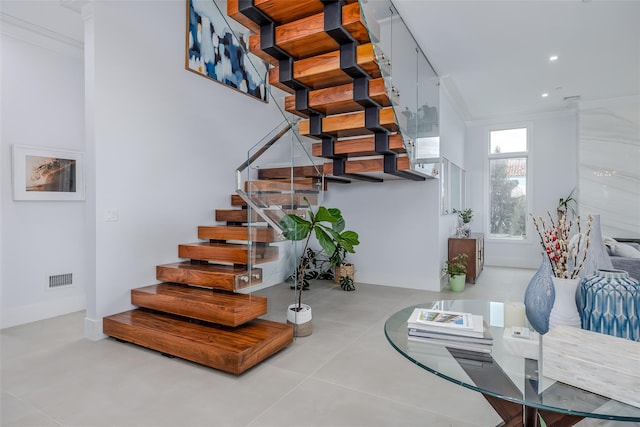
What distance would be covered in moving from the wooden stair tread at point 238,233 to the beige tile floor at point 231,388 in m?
0.50

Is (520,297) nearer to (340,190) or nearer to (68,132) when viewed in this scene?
(340,190)

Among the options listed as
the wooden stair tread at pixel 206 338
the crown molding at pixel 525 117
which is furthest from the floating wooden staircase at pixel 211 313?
the crown molding at pixel 525 117

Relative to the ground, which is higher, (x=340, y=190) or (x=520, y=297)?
(x=340, y=190)

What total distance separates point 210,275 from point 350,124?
6.71 ft

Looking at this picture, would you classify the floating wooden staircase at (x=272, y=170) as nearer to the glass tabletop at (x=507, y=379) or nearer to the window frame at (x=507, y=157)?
the glass tabletop at (x=507, y=379)

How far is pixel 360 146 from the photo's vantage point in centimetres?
402

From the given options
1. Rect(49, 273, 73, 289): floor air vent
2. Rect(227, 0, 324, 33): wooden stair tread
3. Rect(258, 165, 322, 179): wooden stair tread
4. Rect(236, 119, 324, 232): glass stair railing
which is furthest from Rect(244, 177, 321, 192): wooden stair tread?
Rect(49, 273, 73, 289): floor air vent

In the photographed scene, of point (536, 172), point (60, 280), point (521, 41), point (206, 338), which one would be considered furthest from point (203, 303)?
point (536, 172)

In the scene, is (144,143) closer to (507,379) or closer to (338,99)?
(338,99)

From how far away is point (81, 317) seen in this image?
392 centimetres

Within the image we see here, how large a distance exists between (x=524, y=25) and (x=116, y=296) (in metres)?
5.20

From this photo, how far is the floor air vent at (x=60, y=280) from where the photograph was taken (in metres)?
3.96

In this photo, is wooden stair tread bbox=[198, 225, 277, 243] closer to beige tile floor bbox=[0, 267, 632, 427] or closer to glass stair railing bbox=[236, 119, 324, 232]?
glass stair railing bbox=[236, 119, 324, 232]

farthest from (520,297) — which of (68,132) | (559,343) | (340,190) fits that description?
(68,132)
